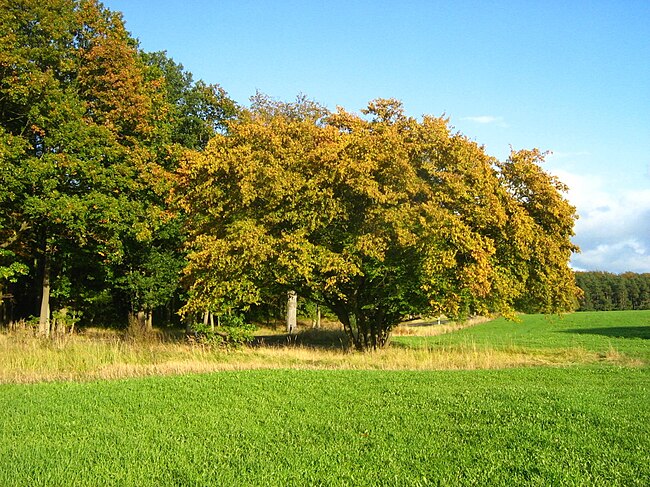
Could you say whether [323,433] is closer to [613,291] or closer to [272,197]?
[272,197]

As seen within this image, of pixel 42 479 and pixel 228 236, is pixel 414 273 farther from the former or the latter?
pixel 42 479

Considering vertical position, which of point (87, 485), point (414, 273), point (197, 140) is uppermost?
point (197, 140)

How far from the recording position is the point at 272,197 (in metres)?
19.1

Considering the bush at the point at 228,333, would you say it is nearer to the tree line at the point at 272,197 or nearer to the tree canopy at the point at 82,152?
the tree line at the point at 272,197

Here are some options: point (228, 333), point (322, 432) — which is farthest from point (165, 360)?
point (322, 432)

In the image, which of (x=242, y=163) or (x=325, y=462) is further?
(x=242, y=163)

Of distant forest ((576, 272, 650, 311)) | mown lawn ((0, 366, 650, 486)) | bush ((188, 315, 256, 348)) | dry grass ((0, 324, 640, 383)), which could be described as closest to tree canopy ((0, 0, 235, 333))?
dry grass ((0, 324, 640, 383))

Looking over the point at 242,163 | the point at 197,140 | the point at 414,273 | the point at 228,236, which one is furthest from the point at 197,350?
the point at 197,140

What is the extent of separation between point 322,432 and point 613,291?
13256cm

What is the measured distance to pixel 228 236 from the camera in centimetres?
1892

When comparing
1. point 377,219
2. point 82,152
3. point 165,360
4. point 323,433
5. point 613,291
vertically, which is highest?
point 82,152

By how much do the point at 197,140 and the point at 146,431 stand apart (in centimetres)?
2924

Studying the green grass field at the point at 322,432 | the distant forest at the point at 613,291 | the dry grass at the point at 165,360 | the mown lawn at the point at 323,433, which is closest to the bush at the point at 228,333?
the dry grass at the point at 165,360

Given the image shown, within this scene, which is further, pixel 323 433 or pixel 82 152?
pixel 82 152
